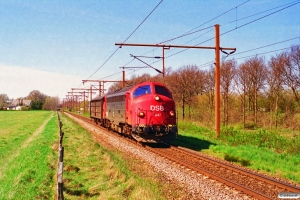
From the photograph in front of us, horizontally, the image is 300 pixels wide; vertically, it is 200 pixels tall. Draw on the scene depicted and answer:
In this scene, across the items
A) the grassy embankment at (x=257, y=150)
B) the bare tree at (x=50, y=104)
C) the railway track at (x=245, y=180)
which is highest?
the bare tree at (x=50, y=104)

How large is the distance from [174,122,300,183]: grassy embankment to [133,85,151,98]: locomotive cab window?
3.89 m

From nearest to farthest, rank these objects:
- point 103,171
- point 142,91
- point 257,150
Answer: point 103,171
point 257,150
point 142,91

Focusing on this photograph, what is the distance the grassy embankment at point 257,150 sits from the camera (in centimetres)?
1148

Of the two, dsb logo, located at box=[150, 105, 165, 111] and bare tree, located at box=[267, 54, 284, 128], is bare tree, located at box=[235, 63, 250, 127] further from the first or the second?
dsb logo, located at box=[150, 105, 165, 111]

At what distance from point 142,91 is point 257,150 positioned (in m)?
7.28

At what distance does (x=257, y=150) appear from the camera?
14.9m

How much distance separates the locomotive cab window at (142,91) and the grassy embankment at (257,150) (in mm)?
3887

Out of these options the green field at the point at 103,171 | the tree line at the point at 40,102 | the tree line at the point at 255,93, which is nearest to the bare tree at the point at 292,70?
the tree line at the point at 255,93

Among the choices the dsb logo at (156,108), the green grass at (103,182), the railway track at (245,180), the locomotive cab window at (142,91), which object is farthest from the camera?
the locomotive cab window at (142,91)

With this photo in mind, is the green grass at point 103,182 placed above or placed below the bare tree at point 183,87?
below

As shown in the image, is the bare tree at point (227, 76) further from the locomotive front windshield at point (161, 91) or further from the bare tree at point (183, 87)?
the locomotive front windshield at point (161, 91)

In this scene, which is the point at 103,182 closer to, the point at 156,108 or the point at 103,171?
the point at 103,171

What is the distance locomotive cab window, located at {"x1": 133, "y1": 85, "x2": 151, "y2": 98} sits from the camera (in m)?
→ 18.1

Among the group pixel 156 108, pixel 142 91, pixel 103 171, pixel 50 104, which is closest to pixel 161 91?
pixel 142 91
